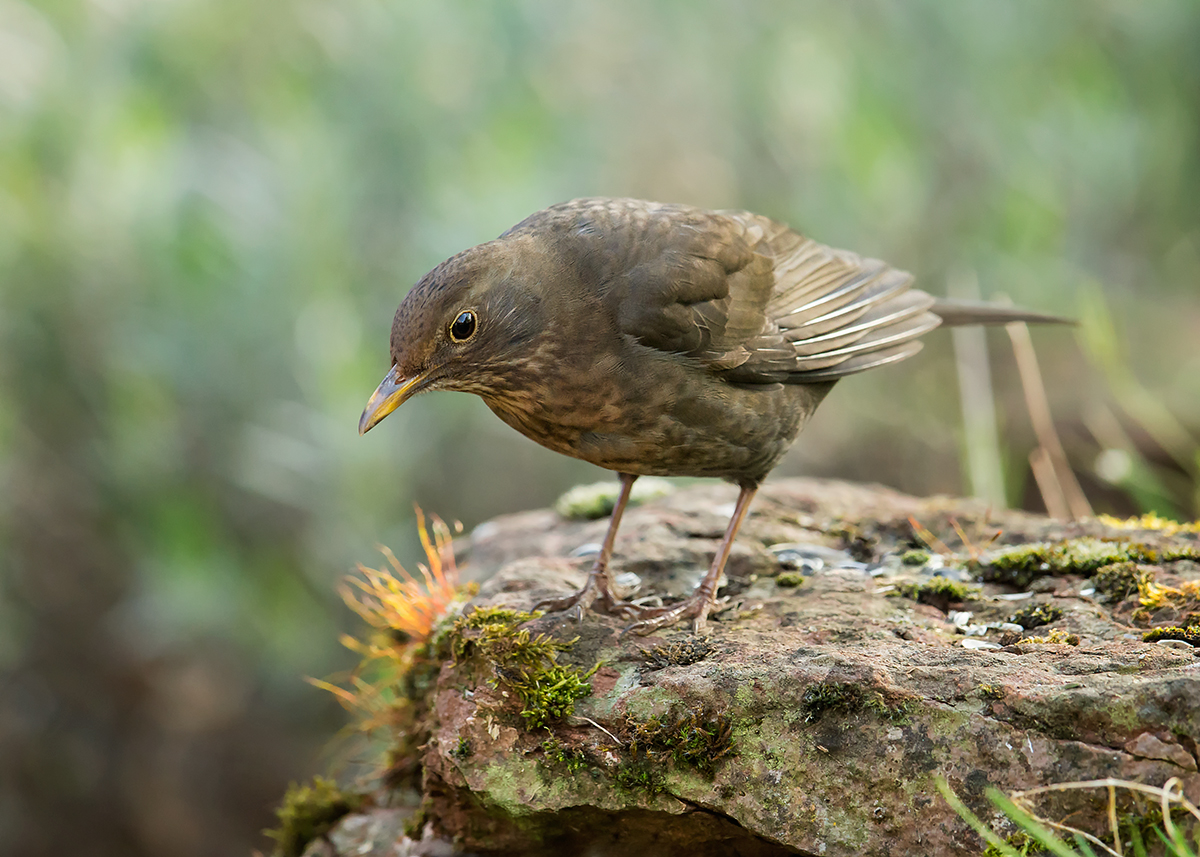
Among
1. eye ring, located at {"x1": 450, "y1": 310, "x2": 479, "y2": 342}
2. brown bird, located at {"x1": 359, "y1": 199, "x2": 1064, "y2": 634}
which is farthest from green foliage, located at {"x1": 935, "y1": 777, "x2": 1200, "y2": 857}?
eye ring, located at {"x1": 450, "y1": 310, "x2": 479, "y2": 342}

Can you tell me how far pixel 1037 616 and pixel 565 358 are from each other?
5.71 feet

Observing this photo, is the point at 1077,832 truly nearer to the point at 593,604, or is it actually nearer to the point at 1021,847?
the point at 1021,847

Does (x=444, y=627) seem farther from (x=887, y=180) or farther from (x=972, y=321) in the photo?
(x=887, y=180)

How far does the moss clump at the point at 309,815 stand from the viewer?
4.09 metres

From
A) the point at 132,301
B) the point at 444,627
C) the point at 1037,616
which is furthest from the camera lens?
the point at 132,301

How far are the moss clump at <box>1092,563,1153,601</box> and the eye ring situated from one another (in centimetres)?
226

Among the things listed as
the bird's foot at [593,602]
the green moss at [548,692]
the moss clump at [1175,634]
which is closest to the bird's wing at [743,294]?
the bird's foot at [593,602]

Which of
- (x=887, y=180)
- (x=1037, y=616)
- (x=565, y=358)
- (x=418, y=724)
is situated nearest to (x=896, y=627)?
(x=1037, y=616)

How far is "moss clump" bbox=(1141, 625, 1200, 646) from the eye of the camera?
3.04 m

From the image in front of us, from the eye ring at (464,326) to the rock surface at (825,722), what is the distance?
95cm

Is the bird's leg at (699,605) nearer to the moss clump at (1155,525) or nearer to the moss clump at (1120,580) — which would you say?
the moss clump at (1120,580)

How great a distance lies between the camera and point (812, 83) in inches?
292

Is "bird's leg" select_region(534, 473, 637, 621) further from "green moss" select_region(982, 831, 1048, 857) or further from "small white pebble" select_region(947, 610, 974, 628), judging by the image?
Answer: "green moss" select_region(982, 831, 1048, 857)

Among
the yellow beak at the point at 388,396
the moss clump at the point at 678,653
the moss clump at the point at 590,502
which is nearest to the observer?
the moss clump at the point at 678,653
